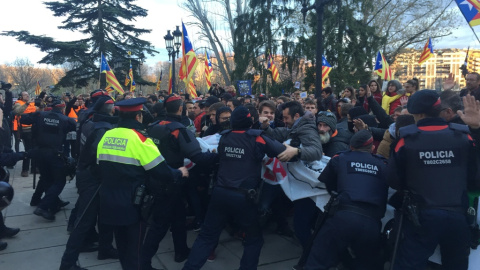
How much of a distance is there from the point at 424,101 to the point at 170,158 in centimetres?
277

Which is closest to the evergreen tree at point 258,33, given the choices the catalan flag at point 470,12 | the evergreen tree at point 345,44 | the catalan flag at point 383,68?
the evergreen tree at point 345,44

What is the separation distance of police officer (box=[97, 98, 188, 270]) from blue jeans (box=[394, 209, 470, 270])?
7.39 feet

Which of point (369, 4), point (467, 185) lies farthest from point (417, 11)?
point (467, 185)

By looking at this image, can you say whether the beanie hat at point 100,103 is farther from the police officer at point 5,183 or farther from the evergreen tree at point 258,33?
the evergreen tree at point 258,33

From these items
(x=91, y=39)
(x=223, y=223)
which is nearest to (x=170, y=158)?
(x=223, y=223)

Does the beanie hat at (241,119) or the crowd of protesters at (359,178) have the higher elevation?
the beanie hat at (241,119)

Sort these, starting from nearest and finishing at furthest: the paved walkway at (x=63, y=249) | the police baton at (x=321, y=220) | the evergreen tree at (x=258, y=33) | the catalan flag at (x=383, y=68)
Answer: the police baton at (x=321, y=220)
the paved walkway at (x=63, y=249)
the catalan flag at (x=383, y=68)
the evergreen tree at (x=258, y=33)

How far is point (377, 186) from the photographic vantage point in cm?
332

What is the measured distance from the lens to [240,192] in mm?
3734

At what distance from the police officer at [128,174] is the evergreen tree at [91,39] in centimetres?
2518

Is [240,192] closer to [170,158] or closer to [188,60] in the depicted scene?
[170,158]

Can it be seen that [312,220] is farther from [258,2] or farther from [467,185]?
[258,2]

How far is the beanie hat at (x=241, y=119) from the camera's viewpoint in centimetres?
385

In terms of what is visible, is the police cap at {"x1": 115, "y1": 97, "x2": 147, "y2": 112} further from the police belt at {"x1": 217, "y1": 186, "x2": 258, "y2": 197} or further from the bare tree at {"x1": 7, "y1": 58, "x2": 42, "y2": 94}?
the bare tree at {"x1": 7, "y1": 58, "x2": 42, "y2": 94}
